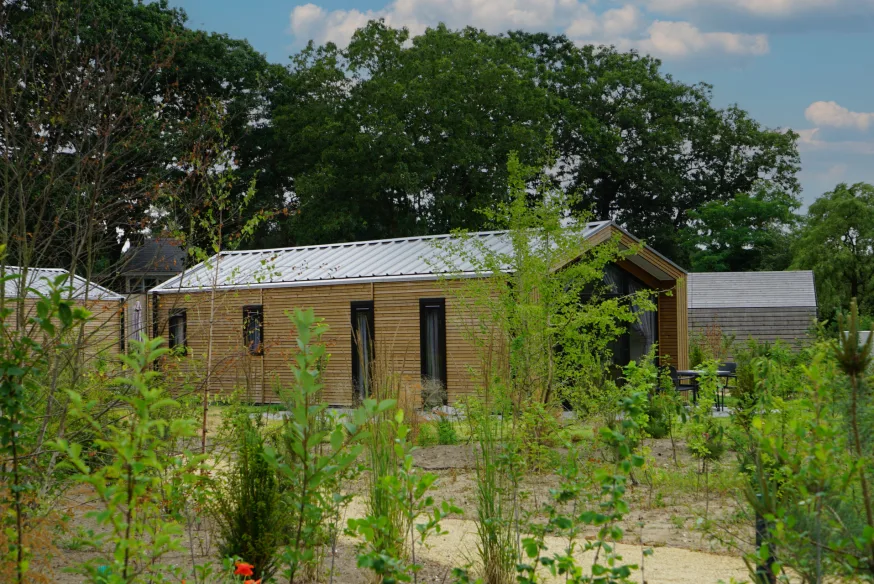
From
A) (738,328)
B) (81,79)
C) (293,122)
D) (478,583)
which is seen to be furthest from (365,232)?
(478,583)

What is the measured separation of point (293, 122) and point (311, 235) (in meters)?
4.12

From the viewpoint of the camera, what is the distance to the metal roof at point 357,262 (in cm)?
1568

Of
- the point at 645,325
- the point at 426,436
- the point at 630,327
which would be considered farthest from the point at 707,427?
the point at 645,325

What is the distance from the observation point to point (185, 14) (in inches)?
1129

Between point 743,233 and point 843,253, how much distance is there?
6871mm

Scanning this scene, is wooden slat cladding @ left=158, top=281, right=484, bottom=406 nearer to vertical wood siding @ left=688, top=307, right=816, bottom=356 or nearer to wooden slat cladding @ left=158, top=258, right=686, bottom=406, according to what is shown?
wooden slat cladding @ left=158, top=258, right=686, bottom=406

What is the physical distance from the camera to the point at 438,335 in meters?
15.9

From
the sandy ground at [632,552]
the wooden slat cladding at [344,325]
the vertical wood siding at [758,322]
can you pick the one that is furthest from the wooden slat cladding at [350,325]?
the vertical wood siding at [758,322]

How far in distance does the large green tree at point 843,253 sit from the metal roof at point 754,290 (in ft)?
11.7

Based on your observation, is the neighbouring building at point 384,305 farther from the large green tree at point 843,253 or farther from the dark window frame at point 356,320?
the large green tree at point 843,253

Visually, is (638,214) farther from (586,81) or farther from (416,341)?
(416,341)

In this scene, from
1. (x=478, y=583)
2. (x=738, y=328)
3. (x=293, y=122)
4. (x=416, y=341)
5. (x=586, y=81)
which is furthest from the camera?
(x=586, y=81)

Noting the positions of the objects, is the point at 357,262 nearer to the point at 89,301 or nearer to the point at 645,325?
the point at 645,325

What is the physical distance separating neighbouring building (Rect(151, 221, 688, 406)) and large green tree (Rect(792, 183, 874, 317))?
1538cm
